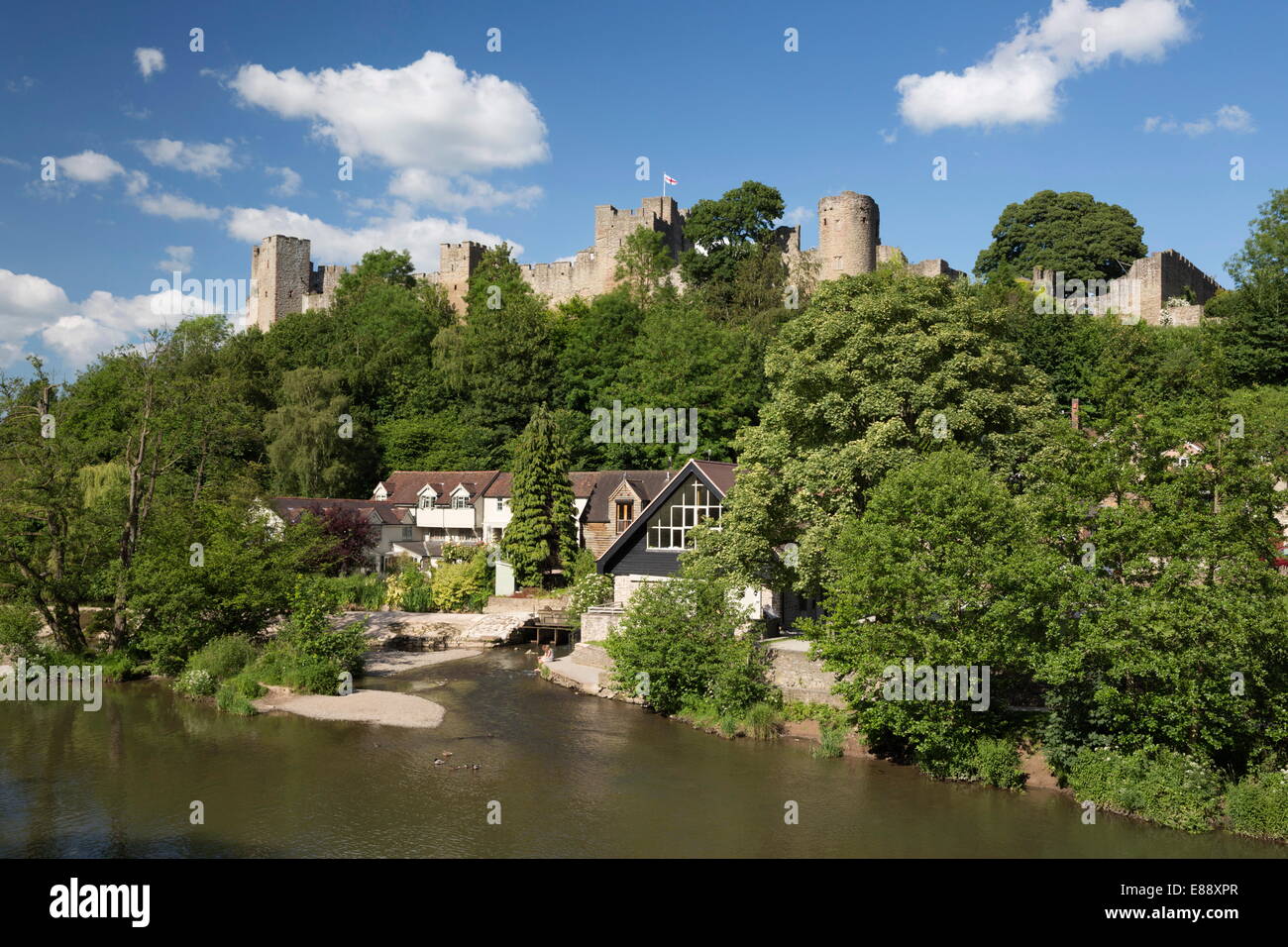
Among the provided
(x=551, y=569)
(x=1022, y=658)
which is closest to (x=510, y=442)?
(x=551, y=569)

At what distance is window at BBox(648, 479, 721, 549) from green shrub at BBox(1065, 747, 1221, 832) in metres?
14.8

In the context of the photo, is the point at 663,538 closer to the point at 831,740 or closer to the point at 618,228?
the point at 831,740

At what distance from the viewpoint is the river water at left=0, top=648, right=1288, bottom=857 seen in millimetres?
16250

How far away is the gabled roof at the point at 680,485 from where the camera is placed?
101ft

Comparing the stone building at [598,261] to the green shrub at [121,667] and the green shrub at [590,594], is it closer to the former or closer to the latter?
the green shrub at [590,594]

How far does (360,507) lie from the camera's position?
46.3 m

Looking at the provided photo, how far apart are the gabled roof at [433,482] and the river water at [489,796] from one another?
978 inches

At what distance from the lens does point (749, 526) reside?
935 inches

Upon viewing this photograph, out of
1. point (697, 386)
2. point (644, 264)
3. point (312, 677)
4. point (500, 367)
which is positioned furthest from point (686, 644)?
point (644, 264)

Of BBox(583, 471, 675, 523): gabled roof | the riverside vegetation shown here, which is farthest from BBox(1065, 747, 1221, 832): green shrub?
BBox(583, 471, 675, 523): gabled roof

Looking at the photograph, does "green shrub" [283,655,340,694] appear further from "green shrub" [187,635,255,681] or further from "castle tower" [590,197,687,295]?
"castle tower" [590,197,687,295]
